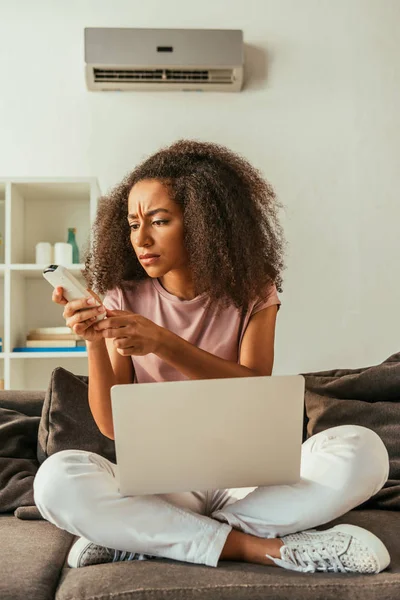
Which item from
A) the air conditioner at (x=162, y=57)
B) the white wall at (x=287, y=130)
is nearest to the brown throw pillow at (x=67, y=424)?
the white wall at (x=287, y=130)

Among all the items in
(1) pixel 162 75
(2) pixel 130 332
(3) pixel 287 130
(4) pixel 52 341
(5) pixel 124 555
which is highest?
(1) pixel 162 75

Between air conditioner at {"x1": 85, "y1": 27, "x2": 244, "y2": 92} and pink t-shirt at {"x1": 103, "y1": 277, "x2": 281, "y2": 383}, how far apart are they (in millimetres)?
1516

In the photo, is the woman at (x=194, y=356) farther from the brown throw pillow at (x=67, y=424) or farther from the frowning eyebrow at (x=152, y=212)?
the brown throw pillow at (x=67, y=424)

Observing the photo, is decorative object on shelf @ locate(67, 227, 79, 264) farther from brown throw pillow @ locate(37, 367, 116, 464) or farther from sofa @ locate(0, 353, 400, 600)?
brown throw pillow @ locate(37, 367, 116, 464)

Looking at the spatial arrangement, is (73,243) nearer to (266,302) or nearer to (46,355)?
(46,355)

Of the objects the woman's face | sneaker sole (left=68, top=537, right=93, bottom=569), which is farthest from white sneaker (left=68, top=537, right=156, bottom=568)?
the woman's face

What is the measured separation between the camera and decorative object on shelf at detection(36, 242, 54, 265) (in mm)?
3066

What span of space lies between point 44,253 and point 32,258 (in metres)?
0.17

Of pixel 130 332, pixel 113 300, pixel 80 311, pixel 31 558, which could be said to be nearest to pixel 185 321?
pixel 113 300

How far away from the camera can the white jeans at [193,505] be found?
1.38 metres

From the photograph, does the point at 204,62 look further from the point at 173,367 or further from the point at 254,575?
the point at 254,575

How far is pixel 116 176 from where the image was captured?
321cm

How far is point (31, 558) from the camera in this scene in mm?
1392

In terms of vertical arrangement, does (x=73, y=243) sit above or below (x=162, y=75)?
below
